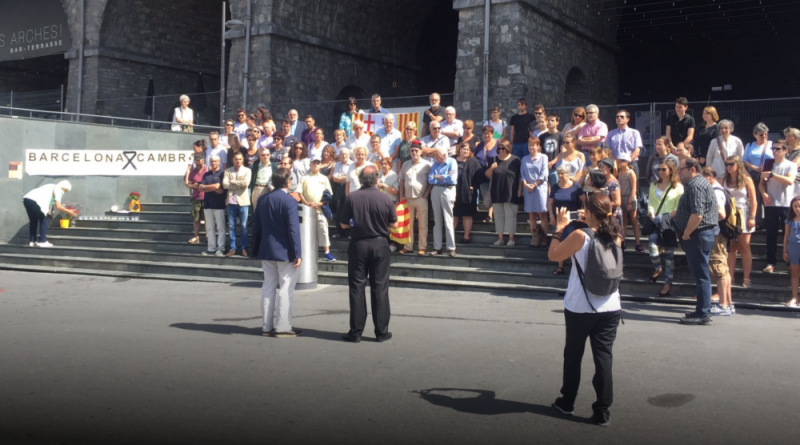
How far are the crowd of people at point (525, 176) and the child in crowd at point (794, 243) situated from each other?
26 mm


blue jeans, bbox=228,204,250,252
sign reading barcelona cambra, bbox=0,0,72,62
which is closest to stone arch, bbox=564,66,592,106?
blue jeans, bbox=228,204,250,252

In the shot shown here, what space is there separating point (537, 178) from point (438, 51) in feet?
63.6

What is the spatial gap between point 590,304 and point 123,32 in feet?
83.3

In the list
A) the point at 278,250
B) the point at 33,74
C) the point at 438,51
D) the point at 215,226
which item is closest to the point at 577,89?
the point at 438,51

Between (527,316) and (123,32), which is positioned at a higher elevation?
(123,32)

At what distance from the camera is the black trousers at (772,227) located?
10164 mm

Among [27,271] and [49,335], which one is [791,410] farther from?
[27,271]

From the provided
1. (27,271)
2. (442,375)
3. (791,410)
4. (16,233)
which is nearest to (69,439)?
(442,375)

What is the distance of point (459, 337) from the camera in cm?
792

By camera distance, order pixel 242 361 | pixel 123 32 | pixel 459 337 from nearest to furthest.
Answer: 1. pixel 242 361
2. pixel 459 337
3. pixel 123 32

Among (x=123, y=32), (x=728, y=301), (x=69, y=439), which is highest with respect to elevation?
(x=123, y=32)

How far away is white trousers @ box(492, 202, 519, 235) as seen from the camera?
1203cm

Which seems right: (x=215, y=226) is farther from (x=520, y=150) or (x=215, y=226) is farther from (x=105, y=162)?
(x=520, y=150)

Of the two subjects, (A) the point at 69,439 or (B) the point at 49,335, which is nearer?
(A) the point at 69,439
